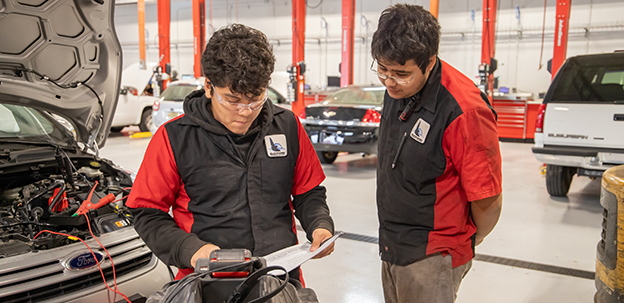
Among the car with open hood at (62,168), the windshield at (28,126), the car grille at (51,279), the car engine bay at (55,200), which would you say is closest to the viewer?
the car grille at (51,279)

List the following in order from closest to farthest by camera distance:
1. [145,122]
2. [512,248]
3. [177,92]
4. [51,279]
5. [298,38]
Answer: [51,279] < [512,248] < [177,92] < [298,38] < [145,122]

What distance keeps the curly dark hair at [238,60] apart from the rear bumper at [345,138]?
501 cm

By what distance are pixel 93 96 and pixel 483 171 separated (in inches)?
99.7

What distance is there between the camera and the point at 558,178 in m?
5.07

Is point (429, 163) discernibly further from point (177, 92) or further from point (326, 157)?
point (177, 92)

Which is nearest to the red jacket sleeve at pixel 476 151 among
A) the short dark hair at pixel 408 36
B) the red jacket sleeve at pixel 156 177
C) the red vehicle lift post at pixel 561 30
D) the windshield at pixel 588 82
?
the short dark hair at pixel 408 36

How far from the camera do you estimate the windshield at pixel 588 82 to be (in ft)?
14.7

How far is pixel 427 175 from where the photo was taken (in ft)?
4.90

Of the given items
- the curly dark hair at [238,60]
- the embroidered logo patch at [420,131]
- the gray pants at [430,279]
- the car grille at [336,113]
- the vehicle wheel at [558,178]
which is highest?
the curly dark hair at [238,60]

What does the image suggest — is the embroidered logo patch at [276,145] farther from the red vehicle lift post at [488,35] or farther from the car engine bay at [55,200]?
the red vehicle lift post at [488,35]

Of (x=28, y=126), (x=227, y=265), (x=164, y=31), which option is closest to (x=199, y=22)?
(x=164, y=31)

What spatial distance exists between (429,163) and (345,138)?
4951 mm

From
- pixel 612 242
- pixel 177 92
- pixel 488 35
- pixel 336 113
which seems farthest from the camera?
pixel 488 35

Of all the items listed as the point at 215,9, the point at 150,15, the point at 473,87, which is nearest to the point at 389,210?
the point at 473,87
